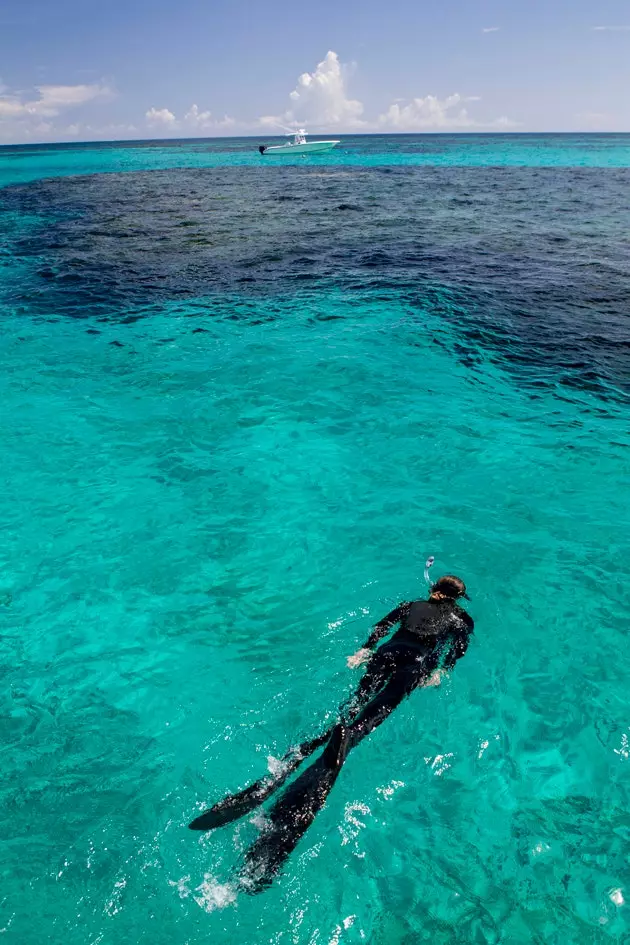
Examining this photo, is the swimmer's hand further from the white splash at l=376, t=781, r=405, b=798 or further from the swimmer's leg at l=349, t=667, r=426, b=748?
the white splash at l=376, t=781, r=405, b=798

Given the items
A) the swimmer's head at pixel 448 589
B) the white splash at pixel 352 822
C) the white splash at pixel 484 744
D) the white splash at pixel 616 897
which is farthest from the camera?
the swimmer's head at pixel 448 589

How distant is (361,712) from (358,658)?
110 centimetres

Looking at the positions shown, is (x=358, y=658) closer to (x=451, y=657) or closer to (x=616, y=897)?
(x=451, y=657)

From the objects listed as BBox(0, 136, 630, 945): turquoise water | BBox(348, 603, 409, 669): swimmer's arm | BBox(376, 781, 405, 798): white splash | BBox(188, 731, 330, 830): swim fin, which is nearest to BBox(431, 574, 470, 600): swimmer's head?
BBox(348, 603, 409, 669): swimmer's arm

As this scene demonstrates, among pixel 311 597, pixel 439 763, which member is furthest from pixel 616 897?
pixel 311 597

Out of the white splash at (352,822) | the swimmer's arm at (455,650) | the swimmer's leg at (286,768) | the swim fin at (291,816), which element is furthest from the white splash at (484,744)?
the swim fin at (291,816)

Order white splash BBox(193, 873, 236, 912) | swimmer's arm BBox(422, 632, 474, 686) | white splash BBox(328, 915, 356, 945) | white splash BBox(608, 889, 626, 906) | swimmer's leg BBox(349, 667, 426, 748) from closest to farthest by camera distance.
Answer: white splash BBox(328, 915, 356, 945) < white splash BBox(193, 873, 236, 912) < white splash BBox(608, 889, 626, 906) < swimmer's leg BBox(349, 667, 426, 748) < swimmer's arm BBox(422, 632, 474, 686)

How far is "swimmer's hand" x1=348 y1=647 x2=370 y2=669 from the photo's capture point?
24.4 ft

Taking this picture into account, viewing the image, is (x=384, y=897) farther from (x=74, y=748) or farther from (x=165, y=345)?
(x=165, y=345)

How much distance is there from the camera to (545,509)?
10.9 m

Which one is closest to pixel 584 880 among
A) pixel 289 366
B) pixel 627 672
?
pixel 627 672

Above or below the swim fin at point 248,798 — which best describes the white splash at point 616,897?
below

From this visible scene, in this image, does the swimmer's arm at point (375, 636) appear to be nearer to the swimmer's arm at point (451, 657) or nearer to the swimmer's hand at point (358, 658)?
the swimmer's hand at point (358, 658)

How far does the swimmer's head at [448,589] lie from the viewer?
779cm
